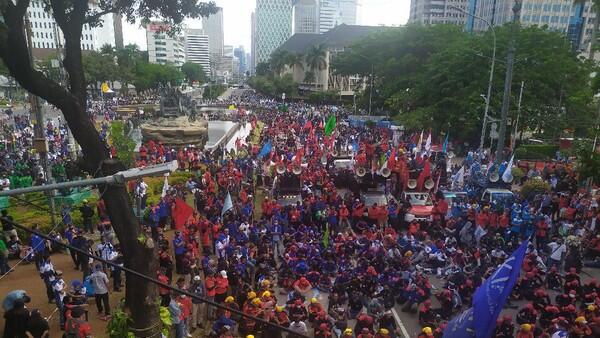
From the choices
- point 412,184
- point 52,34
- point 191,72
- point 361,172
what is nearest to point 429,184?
point 412,184

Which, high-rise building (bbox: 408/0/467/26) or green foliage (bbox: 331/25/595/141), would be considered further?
high-rise building (bbox: 408/0/467/26)

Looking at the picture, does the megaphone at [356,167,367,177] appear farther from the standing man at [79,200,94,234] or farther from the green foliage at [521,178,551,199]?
the standing man at [79,200,94,234]

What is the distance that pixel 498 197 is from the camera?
18.9m

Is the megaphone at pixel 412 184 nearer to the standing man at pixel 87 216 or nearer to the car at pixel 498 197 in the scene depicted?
the car at pixel 498 197

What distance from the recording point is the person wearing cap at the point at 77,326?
869 cm

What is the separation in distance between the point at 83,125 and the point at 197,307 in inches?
214

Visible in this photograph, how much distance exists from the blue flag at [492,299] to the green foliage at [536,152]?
28.1 m

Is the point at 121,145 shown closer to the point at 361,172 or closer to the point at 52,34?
the point at 361,172

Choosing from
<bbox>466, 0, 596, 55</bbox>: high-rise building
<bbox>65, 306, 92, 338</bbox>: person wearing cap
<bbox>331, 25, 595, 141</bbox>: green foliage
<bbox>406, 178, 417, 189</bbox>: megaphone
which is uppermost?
<bbox>466, 0, 596, 55</bbox>: high-rise building

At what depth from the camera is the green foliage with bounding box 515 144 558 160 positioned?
3267cm

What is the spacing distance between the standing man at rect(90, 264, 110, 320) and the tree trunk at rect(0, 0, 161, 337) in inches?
143

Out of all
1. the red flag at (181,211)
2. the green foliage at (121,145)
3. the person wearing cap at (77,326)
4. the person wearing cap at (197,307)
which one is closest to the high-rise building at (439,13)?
the green foliage at (121,145)

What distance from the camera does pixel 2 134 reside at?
35.8m

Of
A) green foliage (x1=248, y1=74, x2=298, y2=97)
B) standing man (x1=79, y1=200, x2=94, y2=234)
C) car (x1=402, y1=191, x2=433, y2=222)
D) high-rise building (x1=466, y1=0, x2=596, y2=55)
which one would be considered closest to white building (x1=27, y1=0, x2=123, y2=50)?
green foliage (x1=248, y1=74, x2=298, y2=97)
